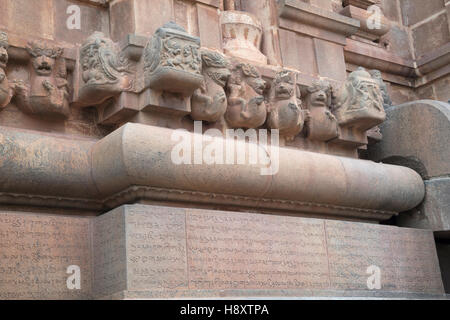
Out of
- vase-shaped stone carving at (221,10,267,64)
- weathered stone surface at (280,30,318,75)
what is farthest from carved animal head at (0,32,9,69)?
weathered stone surface at (280,30,318,75)

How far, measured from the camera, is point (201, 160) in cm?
460

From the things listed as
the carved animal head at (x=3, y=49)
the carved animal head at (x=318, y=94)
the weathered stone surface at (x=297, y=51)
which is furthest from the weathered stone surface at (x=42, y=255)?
the weathered stone surface at (x=297, y=51)

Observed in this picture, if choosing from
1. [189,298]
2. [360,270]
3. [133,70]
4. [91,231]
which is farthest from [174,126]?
[360,270]

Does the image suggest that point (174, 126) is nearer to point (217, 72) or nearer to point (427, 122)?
point (217, 72)

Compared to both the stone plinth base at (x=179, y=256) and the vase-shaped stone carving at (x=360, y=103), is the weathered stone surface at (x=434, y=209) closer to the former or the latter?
the vase-shaped stone carving at (x=360, y=103)

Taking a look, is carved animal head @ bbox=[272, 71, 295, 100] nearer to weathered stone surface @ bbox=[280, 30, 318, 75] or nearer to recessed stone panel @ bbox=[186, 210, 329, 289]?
weathered stone surface @ bbox=[280, 30, 318, 75]

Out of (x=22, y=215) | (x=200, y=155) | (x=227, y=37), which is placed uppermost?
(x=227, y=37)

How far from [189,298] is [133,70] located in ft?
5.60

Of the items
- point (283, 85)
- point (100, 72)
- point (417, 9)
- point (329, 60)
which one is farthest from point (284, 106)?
point (417, 9)

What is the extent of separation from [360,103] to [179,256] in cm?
238

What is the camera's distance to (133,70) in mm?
4945

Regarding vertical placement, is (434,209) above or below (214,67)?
below

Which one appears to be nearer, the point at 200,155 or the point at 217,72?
the point at 200,155

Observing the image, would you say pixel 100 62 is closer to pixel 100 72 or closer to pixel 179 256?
pixel 100 72
